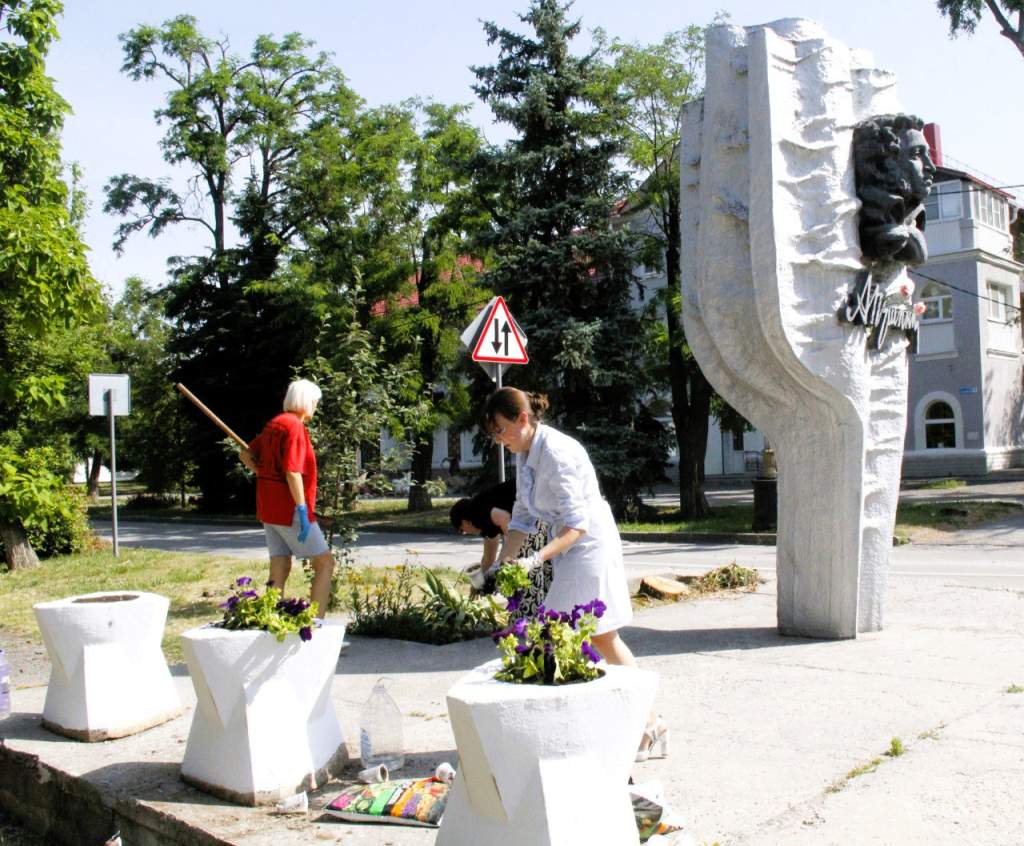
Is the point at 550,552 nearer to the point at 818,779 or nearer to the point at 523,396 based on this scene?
the point at 523,396

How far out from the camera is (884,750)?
468 centimetres

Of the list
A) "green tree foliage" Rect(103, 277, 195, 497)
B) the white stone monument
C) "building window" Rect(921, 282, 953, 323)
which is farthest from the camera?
"green tree foliage" Rect(103, 277, 195, 497)

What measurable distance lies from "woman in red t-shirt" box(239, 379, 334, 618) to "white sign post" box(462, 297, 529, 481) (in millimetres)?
2056

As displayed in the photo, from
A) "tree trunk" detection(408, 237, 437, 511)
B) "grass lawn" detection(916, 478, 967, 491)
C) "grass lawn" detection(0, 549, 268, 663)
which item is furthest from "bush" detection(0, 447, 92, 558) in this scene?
"grass lawn" detection(916, 478, 967, 491)

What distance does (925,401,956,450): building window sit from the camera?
112 ft

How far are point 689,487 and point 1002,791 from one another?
17.8 metres

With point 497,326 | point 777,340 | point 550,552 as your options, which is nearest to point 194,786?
point 550,552

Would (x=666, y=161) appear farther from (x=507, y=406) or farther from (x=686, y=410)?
(x=507, y=406)

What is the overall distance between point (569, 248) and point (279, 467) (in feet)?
49.0

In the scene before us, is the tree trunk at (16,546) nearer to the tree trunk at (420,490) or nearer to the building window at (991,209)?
the tree trunk at (420,490)

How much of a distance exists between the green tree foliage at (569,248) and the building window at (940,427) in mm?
17062

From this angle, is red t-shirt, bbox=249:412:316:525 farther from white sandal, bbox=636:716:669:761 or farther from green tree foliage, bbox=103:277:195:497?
green tree foliage, bbox=103:277:195:497

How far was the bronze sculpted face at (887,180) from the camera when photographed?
7.16m
